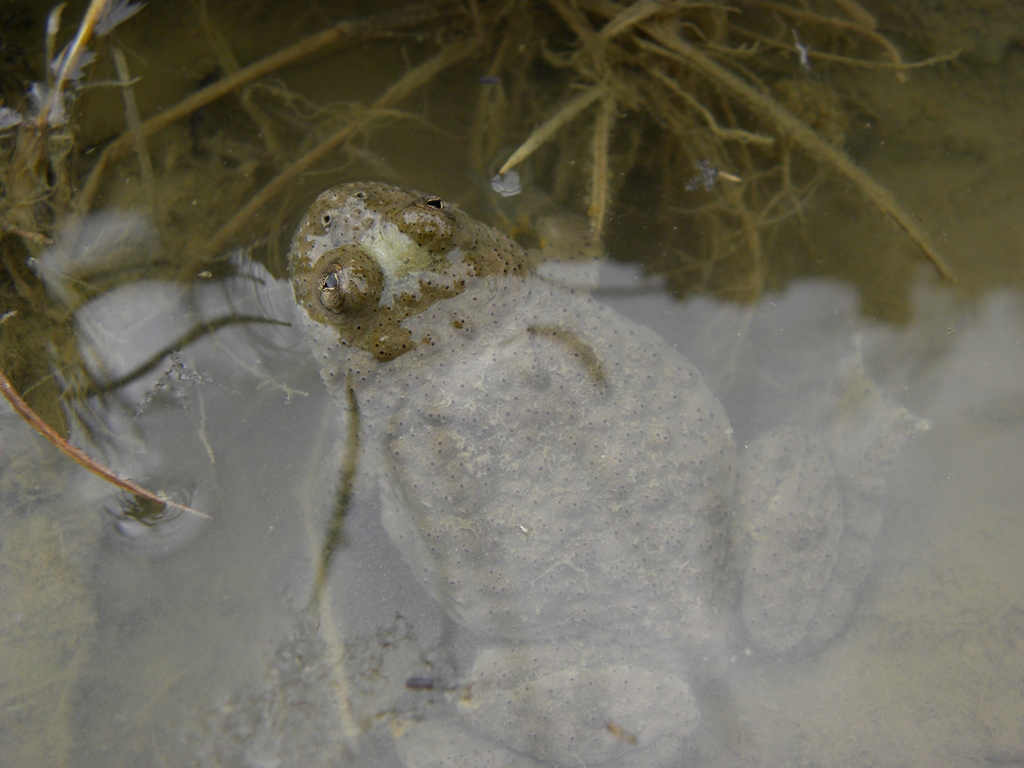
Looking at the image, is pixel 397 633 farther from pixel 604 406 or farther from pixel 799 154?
pixel 799 154

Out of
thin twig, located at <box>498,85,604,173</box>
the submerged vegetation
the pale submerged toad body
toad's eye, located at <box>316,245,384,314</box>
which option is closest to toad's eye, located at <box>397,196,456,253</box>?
the pale submerged toad body

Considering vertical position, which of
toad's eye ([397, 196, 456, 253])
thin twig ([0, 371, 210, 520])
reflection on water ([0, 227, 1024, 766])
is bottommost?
reflection on water ([0, 227, 1024, 766])

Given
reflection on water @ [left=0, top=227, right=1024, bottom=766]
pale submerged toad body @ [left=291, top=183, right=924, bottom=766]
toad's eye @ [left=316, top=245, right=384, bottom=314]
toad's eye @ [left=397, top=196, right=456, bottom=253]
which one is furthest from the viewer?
reflection on water @ [left=0, top=227, right=1024, bottom=766]

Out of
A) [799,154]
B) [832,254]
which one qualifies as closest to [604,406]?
[832,254]

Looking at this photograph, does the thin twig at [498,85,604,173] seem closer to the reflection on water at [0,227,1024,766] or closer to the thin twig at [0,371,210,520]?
the reflection on water at [0,227,1024,766]

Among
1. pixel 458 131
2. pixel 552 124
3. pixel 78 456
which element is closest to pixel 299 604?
pixel 78 456

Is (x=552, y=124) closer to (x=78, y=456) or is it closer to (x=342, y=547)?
(x=342, y=547)

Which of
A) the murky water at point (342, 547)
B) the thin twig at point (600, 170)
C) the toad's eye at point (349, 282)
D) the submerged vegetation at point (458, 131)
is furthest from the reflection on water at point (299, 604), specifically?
the toad's eye at point (349, 282)
